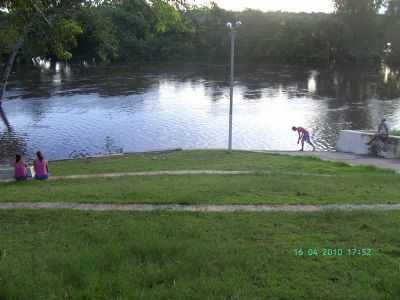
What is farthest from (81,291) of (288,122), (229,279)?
(288,122)

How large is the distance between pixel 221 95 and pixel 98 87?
14594mm

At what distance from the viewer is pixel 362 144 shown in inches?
895

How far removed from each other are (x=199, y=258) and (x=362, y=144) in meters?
18.5

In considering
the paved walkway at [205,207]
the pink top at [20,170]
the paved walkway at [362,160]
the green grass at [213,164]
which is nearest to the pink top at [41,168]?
the pink top at [20,170]

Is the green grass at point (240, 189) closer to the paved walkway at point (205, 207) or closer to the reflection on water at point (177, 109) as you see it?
the paved walkway at point (205, 207)

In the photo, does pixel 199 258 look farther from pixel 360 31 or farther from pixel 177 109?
pixel 360 31

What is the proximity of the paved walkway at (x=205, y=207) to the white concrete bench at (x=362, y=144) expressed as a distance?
12763mm

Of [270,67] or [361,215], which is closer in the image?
[361,215]

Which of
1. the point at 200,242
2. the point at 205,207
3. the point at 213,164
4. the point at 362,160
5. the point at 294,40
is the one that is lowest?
the point at 362,160

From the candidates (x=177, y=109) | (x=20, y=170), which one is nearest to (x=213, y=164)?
(x=20, y=170)

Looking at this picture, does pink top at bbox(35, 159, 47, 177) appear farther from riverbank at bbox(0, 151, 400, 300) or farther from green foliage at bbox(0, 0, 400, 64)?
green foliage at bbox(0, 0, 400, 64)

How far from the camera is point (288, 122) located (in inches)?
1443

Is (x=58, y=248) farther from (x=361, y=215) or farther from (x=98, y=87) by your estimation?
(x=98, y=87)

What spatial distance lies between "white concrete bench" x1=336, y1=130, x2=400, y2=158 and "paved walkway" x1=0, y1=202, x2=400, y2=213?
1276 centimetres
